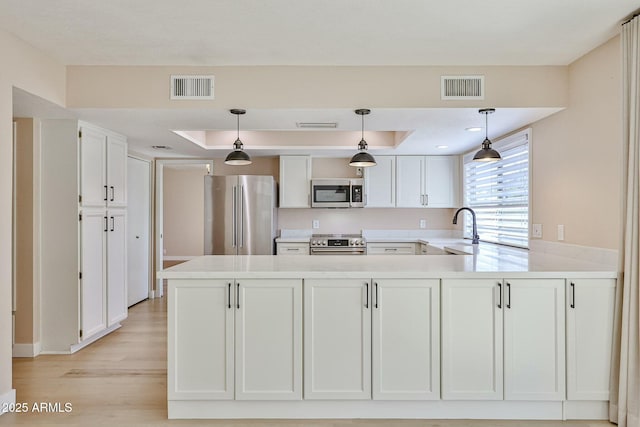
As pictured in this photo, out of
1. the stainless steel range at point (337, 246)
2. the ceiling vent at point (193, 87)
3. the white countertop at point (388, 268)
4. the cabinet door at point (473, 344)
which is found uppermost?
the ceiling vent at point (193, 87)

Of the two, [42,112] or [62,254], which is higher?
[42,112]

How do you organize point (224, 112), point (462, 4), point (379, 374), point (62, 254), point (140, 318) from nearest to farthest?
1. point (462, 4)
2. point (379, 374)
3. point (224, 112)
4. point (62, 254)
5. point (140, 318)

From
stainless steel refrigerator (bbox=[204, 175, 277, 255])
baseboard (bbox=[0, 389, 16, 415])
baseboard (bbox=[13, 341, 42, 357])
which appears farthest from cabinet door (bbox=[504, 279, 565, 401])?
baseboard (bbox=[13, 341, 42, 357])

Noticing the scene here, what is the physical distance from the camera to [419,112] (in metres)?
3.24

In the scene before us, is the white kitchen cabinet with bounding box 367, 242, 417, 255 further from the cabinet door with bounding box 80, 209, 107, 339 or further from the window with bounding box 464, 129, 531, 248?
the cabinet door with bounding box 80, 209, 107, 339

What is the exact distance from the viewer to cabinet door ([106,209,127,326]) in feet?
13.2

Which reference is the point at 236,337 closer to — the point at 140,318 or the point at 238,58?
the point at 238,58

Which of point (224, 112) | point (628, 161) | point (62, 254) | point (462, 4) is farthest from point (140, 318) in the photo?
point (628, 161)

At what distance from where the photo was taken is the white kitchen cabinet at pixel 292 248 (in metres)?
5.37

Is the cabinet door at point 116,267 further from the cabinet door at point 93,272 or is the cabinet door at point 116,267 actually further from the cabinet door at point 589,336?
the cabinet door at point 589,336

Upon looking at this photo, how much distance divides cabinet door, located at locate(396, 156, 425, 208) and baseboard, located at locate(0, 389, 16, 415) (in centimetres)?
450

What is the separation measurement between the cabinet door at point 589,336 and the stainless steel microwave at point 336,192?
3.29m

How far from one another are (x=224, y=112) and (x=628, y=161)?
281 cm

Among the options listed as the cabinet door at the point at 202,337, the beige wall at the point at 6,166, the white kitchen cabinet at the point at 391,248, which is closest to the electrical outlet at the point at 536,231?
the white kitchen cabinet at the point at 391,248
